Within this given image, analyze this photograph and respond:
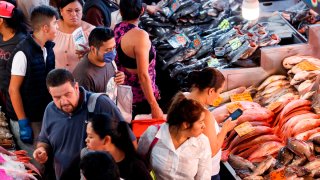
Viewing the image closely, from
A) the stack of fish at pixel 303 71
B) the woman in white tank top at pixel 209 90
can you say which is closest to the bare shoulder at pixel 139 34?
the woman in white tank top at pixel 209 90

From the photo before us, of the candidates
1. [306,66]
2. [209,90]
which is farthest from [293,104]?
[209,90]

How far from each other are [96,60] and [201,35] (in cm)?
275

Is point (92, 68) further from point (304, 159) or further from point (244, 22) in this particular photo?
point (244, 22)

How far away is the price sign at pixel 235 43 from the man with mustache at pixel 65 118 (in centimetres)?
251

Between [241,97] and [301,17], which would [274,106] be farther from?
[301,17]

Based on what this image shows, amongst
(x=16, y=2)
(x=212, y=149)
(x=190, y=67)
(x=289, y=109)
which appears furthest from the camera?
(x=190, y=67)

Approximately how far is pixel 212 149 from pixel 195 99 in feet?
1.21

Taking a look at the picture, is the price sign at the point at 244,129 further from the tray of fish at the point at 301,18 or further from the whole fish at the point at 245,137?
the tray of fish at the point at 301,18

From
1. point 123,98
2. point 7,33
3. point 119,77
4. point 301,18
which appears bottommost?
point 301,18

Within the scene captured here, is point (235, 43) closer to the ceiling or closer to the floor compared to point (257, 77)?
closer to the ceiling

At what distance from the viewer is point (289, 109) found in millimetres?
5270

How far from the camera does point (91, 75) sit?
4.65 m

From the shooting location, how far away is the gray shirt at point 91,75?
464 cm

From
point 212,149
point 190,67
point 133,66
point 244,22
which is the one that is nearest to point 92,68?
point 133,66
